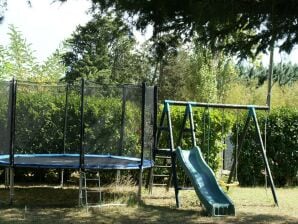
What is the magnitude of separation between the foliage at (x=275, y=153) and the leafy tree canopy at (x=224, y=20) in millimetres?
7299

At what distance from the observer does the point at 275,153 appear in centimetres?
1419

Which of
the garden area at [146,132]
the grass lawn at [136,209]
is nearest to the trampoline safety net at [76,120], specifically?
the garden area at [146,132]

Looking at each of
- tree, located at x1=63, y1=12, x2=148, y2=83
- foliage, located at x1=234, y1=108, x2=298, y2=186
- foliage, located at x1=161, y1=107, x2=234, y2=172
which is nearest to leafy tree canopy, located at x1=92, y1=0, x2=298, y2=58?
foliage, located at x1=161, y1=107, x2=234, y2=172

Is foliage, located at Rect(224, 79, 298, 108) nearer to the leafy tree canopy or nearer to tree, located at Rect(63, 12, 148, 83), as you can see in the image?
tree, located at Rect(63, 12, 148, 83)

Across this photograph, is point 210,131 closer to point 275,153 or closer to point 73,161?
point 275,153

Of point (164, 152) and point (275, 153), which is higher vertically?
point (164, 152)

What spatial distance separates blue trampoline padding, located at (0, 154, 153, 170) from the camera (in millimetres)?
10000

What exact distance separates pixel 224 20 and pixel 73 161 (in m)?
5.95

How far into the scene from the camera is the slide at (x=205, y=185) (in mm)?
9156

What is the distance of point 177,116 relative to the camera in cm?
1315

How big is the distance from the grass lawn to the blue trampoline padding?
69 centimetres

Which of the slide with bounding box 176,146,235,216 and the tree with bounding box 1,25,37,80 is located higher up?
the tree with bounding box 1,25,37,80

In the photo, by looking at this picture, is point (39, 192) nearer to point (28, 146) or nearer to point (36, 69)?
point (28, 146)

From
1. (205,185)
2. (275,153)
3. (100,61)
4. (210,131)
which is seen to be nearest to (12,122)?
(205,185)
